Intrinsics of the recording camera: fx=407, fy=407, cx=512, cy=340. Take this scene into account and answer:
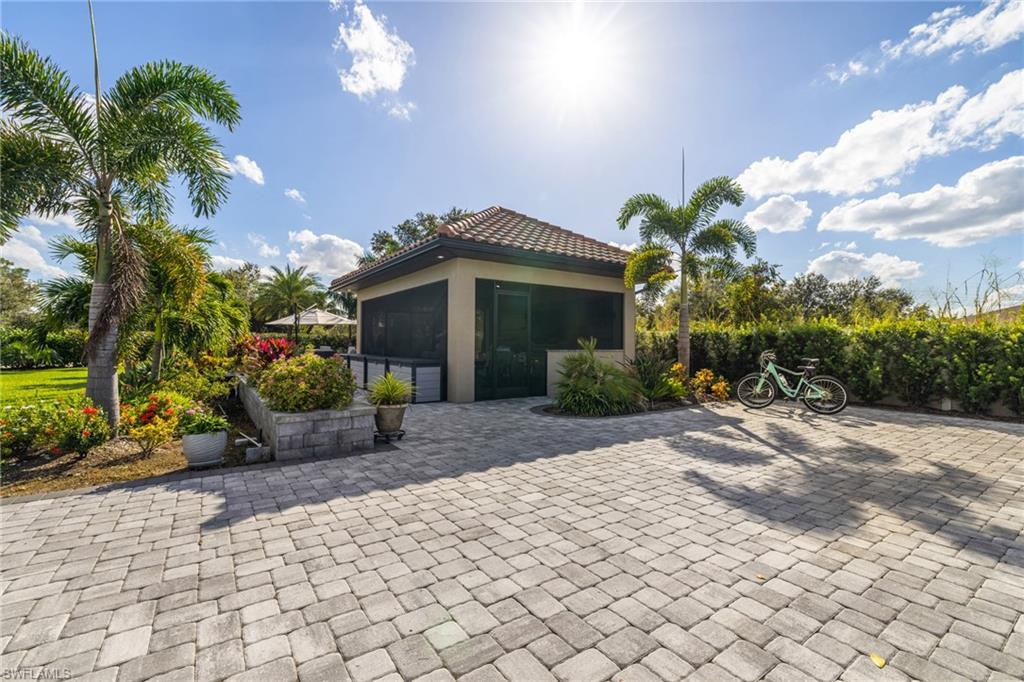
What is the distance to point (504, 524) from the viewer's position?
3.18 meters

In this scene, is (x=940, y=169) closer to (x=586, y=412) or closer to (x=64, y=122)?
(x=586, y=412)

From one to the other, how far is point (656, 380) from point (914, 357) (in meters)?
5.27

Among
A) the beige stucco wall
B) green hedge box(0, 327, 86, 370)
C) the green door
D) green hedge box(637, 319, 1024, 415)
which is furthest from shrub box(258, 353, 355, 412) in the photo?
green hedge box(0, 327, 86, 370)

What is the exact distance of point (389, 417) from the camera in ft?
18.5

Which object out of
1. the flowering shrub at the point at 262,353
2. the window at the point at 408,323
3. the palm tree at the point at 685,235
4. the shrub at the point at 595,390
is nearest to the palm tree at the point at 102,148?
the flowering shrub at the point at 262,353

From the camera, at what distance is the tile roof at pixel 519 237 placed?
869cm

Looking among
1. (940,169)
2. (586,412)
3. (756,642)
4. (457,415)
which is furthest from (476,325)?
(940,169)

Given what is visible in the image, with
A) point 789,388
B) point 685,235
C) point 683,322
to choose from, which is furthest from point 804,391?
point 685,235

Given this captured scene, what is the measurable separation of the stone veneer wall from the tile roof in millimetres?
4248

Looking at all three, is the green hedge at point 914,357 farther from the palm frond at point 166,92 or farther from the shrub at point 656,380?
the palm frond at point 166,92

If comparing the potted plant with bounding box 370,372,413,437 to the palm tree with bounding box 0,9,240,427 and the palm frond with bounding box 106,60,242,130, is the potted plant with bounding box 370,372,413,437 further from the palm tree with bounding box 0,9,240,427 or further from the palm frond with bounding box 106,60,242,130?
the palm frond with bounding box 106,60,242,130

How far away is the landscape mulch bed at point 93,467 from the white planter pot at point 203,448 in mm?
124

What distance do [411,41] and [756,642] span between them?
9982 millimetres

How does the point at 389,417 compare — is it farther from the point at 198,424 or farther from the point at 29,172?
the point at 29,172
